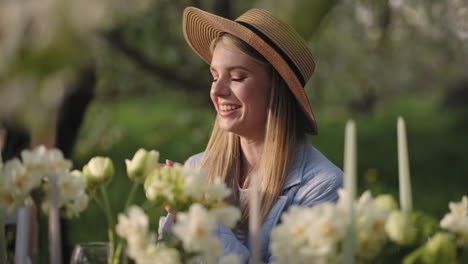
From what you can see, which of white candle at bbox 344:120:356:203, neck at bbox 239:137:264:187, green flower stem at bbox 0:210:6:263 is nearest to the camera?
white candle at bbox 344:120:356:203

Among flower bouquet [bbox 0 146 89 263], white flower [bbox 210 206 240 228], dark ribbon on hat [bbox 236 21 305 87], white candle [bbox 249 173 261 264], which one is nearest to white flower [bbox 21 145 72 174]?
flower bouquet [bbox 0 146 89 263]

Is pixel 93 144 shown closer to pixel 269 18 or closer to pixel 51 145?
pixel 51 145

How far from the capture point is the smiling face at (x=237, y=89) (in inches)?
79.0

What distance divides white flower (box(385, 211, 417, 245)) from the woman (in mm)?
942

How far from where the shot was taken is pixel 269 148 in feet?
6.70

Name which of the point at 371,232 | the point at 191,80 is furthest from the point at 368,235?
the point at 191,80

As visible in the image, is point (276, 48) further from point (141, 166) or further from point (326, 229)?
point (326, 229)

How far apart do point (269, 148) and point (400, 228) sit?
41.7 inches

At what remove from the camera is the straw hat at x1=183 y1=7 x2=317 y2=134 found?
6.56ft

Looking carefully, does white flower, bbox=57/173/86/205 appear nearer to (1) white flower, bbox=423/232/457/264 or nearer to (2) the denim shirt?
(1) white flower, bbox=423/232/457/264

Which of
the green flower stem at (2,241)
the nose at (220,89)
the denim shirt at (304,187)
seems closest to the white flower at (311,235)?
the green flower stem at (2,241)

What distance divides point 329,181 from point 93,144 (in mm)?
4108

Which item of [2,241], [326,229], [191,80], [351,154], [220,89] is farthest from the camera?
[191,80]

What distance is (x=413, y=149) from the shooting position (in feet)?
31.1
